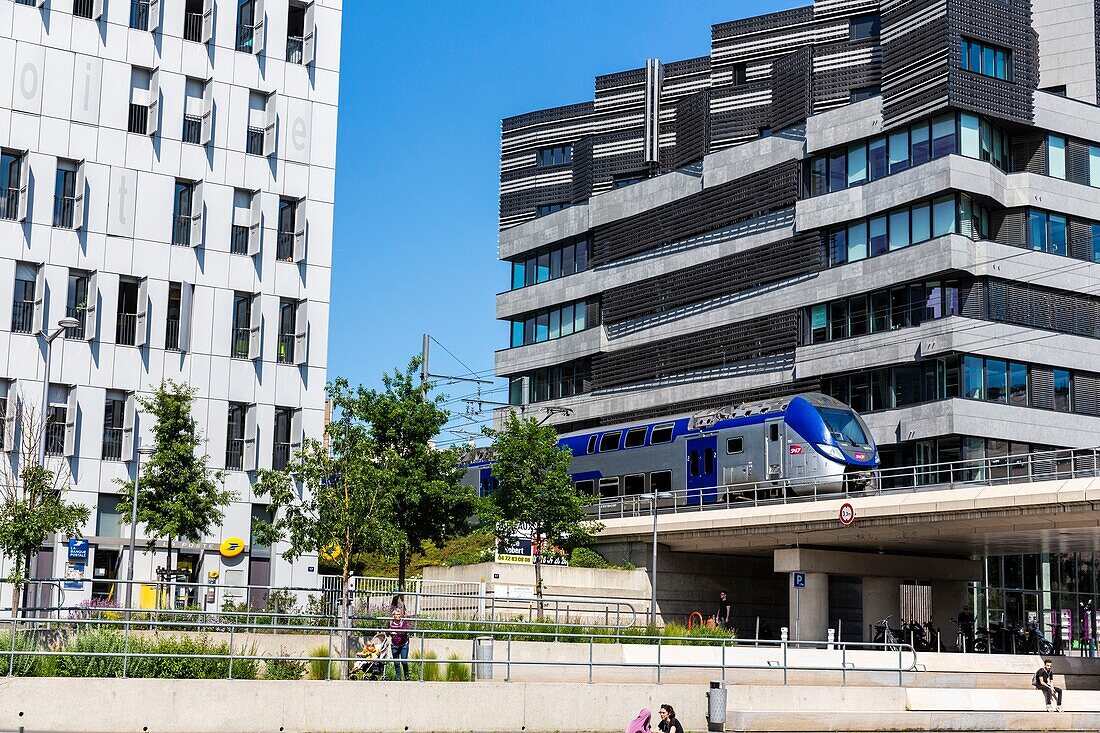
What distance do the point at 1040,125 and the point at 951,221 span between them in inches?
242

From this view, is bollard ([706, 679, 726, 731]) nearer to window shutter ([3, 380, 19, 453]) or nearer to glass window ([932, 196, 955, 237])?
window shutter ([3, 380, 19, 453])

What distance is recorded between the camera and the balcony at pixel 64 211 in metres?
46.9

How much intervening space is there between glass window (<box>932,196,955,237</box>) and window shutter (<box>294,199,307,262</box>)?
951 inches

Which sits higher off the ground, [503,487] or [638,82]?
[638,82]

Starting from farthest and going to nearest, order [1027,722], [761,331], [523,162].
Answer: [523,162] → [761,331] → [1027,722]

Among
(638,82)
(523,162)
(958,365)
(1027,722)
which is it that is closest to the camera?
(1027,722)

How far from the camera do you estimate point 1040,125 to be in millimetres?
57219

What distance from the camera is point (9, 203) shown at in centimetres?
4622

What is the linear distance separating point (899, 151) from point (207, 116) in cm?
2710

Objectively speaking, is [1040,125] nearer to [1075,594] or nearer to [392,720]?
[1075,594]

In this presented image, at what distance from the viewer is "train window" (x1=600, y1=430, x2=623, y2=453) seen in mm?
55188

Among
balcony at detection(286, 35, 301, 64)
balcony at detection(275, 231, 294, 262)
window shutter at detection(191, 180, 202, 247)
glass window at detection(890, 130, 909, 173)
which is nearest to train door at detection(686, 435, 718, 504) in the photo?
glass window at detection(890, 130, 909, 173)

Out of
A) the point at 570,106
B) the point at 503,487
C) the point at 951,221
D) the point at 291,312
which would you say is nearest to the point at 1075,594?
the point at 951,221

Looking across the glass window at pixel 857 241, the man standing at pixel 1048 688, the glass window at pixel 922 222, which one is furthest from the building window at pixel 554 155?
the man standing at pixel 1048 688
